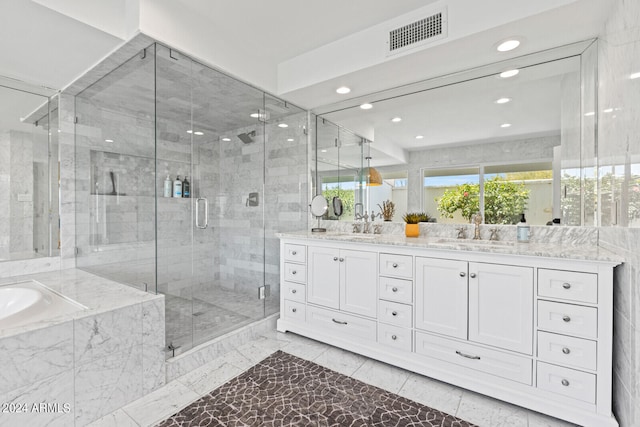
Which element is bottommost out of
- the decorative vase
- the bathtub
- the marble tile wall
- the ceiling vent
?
the bathtub

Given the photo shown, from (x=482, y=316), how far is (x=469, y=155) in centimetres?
126

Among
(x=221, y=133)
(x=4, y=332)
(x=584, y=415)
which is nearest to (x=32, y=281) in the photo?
(x=4, y=332)

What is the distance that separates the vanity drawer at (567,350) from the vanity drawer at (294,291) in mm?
1730

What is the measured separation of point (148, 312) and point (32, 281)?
1228 mm

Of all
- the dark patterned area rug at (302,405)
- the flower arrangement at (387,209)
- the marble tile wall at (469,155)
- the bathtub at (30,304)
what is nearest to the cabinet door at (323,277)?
the dark patterned area rug at (302,405)

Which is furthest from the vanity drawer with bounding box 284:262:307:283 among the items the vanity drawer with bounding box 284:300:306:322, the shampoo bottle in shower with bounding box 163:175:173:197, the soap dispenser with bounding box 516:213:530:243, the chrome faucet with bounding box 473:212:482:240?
the soap dispenser with bounding box 516:213:530:243

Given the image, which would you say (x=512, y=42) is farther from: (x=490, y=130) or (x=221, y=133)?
(x=221, y=133)

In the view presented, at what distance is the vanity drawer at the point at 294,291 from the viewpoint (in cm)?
268

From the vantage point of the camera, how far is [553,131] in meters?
2.08

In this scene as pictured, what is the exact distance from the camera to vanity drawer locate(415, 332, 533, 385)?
5.58 feet

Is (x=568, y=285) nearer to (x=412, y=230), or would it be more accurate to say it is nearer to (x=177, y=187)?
(x=412, y=230)

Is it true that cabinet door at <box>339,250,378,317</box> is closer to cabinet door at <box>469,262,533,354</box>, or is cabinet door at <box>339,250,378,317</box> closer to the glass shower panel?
cabinet door at <box>469,262,533,354</box>

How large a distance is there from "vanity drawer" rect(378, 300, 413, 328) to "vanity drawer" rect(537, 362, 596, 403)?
2.49ft

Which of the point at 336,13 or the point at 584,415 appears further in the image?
the point at 336,13
